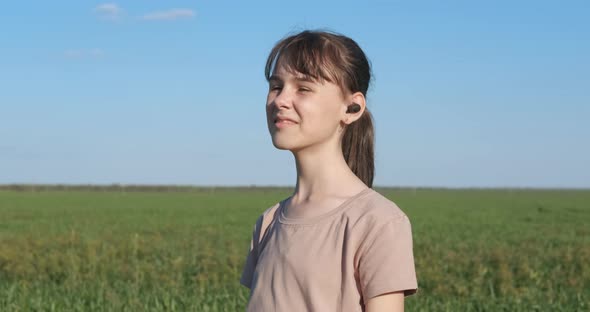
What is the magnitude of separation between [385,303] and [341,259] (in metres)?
0.16

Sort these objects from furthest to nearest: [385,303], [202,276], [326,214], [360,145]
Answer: [202,276] → [360,145] → [326,214] → [385,303]

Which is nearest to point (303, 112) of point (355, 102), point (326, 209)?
point (355, 102)

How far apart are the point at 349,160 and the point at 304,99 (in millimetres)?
280

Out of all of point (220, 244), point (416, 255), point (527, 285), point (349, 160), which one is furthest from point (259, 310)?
point (220, 244)

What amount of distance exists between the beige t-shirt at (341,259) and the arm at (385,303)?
0.06ft

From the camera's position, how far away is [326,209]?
2105mm

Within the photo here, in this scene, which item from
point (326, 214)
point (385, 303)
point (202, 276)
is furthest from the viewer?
point (202, 276)

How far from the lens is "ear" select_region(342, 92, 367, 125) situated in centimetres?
218

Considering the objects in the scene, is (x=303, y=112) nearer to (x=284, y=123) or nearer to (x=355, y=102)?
(x=284, y=123)

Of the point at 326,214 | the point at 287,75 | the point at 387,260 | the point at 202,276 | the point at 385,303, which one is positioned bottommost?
the point at 202,276

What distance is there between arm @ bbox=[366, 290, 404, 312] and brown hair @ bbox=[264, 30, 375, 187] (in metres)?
0.48

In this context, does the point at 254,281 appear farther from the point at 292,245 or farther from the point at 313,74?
the point at 313,74

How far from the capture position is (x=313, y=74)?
2109 millimetres

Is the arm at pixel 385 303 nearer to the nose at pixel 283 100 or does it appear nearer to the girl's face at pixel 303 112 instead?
the girl's face at pixel 303 112
